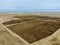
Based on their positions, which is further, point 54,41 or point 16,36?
point 16,36

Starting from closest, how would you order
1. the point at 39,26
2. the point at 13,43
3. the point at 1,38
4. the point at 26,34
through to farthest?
the point at 13,43
the point at 1,38
the point at 26,34
the point at 39,26

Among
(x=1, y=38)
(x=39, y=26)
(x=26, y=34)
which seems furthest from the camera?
(x=39, y=26)

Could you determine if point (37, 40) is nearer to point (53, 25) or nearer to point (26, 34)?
point (26, 34)

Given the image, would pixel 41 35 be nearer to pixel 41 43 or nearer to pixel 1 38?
pixel 41 43

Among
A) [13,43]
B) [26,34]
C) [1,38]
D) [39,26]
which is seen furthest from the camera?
[39,26]

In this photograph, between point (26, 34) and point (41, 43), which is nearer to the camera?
point (41, 43)

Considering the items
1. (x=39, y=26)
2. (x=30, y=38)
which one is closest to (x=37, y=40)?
(x=30, y=38)

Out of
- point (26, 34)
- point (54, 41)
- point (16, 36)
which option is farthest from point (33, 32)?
point (54, 41)

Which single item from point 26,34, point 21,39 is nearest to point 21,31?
point 26,34
